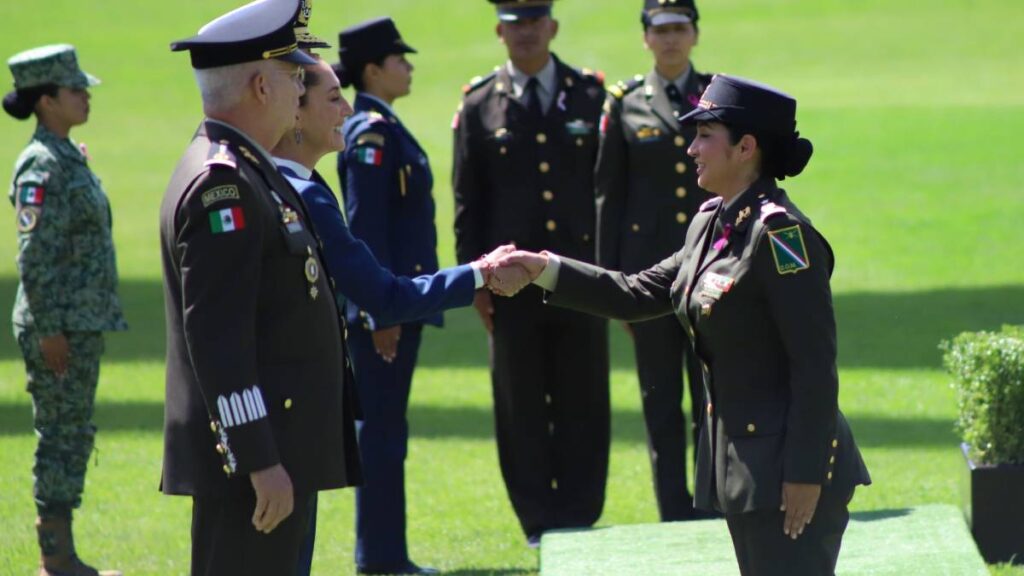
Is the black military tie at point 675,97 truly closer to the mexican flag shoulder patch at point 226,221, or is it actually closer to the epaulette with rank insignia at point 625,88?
the epaulette with rank insignia at point 625,88

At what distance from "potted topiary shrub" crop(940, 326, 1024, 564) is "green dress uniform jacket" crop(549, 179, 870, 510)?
215 cm

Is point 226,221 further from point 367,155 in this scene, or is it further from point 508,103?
point 508,103

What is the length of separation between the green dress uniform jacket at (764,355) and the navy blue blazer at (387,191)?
2409mm

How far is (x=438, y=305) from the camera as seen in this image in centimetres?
529

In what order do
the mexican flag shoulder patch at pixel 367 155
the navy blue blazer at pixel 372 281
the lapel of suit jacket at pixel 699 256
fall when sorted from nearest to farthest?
the lapel of suit jacket at pixel 699 256 → the navy blue blazer at pixel 372 281 → the mexican flag shoulder patch at pixel 367 155

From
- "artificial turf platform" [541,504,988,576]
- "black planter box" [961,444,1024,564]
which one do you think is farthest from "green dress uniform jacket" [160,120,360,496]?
"black planter box" [961,444,1024,564]

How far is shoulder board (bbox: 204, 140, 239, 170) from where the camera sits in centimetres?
441

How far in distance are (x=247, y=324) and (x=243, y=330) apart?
19mm

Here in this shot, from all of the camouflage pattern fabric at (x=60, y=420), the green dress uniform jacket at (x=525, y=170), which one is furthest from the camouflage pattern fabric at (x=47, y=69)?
the green dress uniform jacket at (x=525, y=170)

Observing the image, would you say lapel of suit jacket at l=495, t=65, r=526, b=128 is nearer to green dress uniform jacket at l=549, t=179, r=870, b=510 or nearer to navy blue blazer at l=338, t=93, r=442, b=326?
navy blue blazer at l=338, t=93, r=442, b=326

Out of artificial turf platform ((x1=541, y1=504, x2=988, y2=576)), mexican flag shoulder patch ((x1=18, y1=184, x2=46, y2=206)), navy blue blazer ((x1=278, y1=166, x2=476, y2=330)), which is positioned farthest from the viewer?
mexican flag shoulder patch ((x1=18, y1=184, x2=46, y2=206))

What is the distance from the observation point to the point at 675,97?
320 inches

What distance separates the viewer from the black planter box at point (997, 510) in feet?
23.0

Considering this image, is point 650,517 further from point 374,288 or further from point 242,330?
point 242,330
